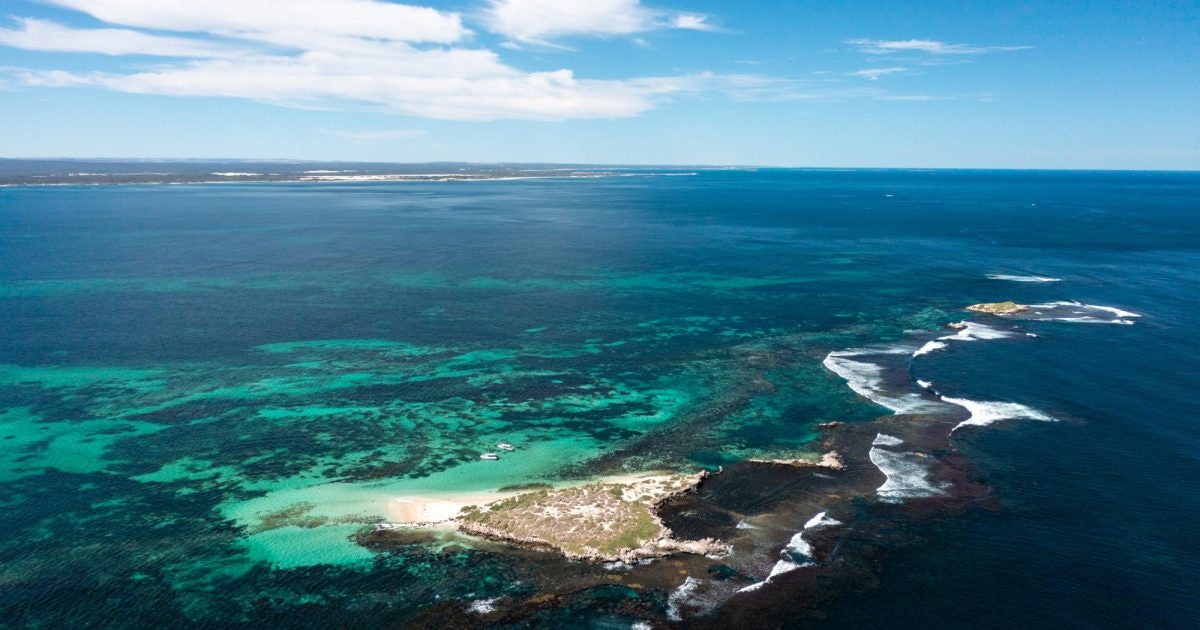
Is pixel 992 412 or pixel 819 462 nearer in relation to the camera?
pixel 819 462

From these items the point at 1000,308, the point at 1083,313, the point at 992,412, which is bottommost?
the point at 992,412

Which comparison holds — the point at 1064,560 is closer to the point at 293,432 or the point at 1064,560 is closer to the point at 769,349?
the point at 769,349

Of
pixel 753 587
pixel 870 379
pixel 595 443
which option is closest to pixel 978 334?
pixel 870 379

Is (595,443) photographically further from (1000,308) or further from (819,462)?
(1000,308)

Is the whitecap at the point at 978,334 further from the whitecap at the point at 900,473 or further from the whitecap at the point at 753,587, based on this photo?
the whitecap at the point at 753,587

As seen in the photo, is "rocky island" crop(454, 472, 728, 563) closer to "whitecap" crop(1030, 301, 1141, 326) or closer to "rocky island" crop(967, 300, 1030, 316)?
"rocky island" crop(967, 300, 1030, 316)

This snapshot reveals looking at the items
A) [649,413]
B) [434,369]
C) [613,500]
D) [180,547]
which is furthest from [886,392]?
[180,547]
